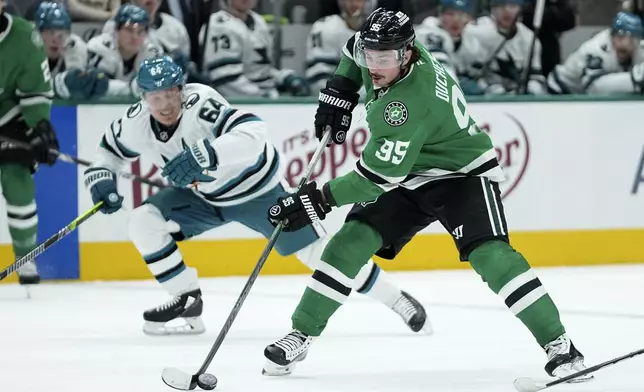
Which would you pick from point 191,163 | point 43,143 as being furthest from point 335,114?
point 43,143

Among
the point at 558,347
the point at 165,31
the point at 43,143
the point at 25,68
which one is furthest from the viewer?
the point at 165,31

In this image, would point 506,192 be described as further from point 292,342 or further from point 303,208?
point 303,208

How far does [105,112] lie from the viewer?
5.57 m

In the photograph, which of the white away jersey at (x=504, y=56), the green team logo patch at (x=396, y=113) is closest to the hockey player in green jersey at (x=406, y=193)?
the green team logo patch at (x=396, y=113)

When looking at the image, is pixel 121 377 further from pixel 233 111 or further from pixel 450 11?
pixel 450 11

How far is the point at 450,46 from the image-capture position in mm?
6355

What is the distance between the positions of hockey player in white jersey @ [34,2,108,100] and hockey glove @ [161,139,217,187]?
189 centimetres

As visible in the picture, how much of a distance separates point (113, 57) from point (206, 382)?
117 inches

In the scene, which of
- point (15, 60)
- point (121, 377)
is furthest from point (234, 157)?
point (15, 60)

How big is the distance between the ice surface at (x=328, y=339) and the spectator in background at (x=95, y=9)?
140 cm

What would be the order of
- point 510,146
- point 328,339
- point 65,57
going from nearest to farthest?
point 328,339
point 65,57
point 510,146

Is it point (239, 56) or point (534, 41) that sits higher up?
point (534, 41)

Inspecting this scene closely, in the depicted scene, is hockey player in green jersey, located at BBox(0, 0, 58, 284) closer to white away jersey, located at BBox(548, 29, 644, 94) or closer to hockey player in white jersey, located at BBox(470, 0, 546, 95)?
hockey player in white jersey, located at BBox(470, 0, 546, 95)

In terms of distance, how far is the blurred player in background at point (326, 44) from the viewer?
6.17 meters
